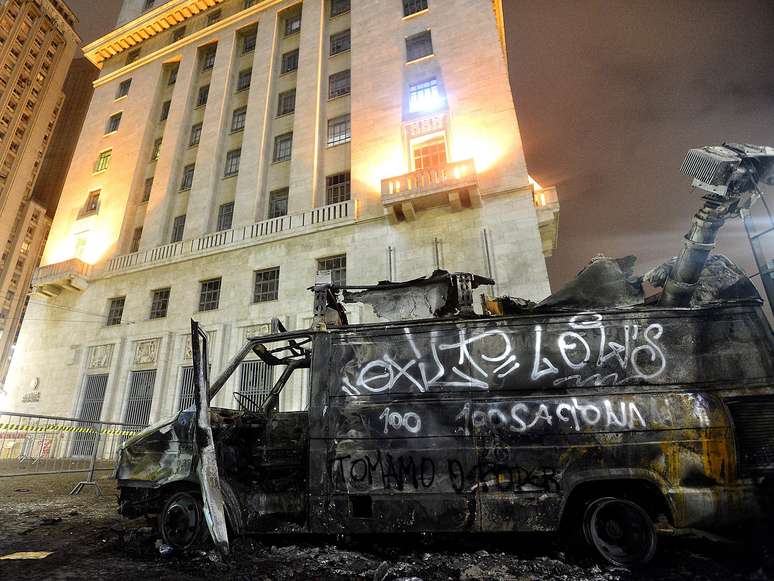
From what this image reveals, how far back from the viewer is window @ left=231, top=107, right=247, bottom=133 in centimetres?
2055

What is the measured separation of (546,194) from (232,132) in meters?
16.9

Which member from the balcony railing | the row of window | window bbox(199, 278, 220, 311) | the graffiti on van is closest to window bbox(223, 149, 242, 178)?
the balcony railing

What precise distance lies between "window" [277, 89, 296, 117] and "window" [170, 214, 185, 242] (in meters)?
7.68

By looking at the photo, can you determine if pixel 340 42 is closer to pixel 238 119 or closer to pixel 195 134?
pixel 238 119

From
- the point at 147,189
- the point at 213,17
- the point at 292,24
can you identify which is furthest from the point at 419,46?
the point at 147,189

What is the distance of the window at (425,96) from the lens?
1627cm

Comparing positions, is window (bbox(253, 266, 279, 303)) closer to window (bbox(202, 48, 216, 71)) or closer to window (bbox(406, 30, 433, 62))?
window (bbox(406, 30, 433, 62))

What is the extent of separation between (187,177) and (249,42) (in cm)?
1001

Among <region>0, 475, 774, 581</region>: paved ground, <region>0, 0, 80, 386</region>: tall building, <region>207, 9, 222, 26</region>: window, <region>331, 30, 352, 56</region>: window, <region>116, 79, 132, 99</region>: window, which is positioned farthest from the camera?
<region>0, 0, 80, 386</region>: tall building

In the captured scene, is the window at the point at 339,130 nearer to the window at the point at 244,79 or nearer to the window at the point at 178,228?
the window at the point at 244,79

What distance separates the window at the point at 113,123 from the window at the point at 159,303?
14282 millimetres

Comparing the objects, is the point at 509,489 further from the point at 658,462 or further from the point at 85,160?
the point at 85,160

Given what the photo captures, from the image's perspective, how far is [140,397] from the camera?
15656 millimetres

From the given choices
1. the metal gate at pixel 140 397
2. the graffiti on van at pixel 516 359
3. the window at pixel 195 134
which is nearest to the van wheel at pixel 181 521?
the graffiti on van at pixel 516 359
